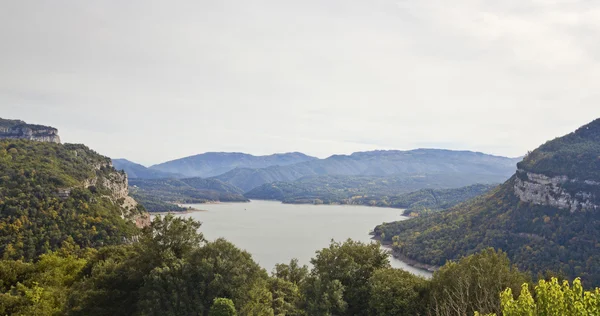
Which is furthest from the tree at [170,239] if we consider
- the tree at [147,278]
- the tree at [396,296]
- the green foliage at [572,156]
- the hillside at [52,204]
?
the green foliage at [572,156]

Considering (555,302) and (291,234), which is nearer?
(555,302)

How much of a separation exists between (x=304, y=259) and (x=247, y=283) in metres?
45.5

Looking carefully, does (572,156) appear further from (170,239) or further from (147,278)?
(147,278)

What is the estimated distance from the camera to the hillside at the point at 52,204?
46312 millimetres

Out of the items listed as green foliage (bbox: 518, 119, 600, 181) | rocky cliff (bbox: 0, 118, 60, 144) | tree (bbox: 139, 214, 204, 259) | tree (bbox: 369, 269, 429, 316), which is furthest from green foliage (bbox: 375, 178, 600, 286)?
rocky cliff (bbox: 0, 118, 60, 144)

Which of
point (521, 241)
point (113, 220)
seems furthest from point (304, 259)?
point (521, 241)

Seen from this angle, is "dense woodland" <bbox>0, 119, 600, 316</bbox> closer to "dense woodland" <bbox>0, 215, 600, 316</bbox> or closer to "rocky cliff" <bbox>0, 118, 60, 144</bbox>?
"dense woodland" <bbox>0, 215, 600, 316</bbox>

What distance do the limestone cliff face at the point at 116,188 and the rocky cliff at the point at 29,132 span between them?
29.3m

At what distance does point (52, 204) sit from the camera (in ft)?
174

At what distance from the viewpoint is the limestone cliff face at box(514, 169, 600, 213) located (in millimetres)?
65938

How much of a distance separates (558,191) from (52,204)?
7899 centimetres

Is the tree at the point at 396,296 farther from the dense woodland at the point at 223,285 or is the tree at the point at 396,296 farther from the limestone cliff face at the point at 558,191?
the limestone cliff face at the point at 558,191

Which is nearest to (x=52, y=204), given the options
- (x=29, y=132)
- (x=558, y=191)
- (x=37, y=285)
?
(x=37, y=285)

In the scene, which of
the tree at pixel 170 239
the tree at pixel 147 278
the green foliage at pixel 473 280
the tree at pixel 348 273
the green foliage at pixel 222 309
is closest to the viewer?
the green foliage at pixel 222 309
